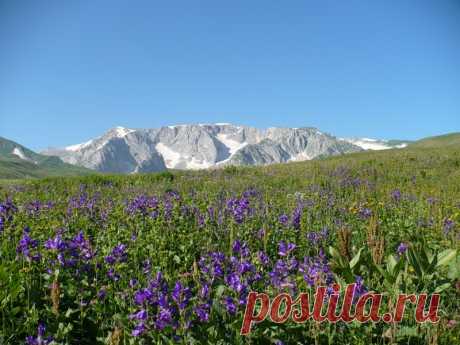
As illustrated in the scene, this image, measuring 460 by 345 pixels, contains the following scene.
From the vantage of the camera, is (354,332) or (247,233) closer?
(354,332)

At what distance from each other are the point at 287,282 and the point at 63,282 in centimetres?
254

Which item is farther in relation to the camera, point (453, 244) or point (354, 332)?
point (453, 244)

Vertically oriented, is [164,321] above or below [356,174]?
below

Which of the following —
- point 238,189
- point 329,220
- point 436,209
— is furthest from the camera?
point 238,189

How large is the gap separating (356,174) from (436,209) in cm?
747

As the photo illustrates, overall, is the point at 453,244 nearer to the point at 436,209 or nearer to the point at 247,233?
the point at 436,209

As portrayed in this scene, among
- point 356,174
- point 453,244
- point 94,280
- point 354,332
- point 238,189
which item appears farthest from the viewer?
point 356,174

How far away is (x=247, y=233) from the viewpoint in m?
6.33

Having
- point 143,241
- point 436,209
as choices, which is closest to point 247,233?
point 143,241

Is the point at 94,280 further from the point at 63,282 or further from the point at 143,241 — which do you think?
the point at 143,241

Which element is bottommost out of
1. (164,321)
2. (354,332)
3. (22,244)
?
(354,332)

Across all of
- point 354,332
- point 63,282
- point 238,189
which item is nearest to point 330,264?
point 354,332

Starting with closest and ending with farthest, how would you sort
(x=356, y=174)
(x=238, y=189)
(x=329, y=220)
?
(x=329, y=220) → (x=238, y=189) → (x=356, y=174)

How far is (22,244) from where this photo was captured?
4.43 metres
